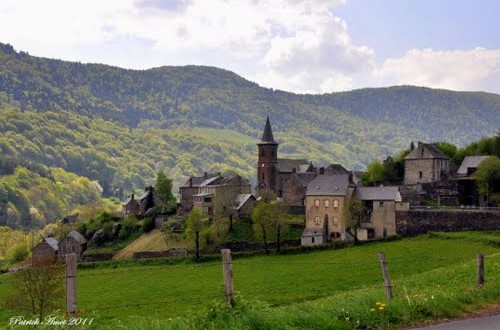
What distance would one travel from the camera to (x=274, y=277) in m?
56.4

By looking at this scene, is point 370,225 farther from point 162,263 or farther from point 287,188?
point 162,263

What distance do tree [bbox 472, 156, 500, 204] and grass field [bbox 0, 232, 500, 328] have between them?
15.3m

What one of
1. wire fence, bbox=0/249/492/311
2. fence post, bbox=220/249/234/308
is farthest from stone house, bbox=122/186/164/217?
fence post, bbox=220/249/234/308

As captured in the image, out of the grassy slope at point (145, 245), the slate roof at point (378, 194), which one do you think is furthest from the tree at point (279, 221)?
the grassy slope at point (145, 245)

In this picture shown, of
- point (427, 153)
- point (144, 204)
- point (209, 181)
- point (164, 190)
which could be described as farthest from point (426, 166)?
point (144, 204)

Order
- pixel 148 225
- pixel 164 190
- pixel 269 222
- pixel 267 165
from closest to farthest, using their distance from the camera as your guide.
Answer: pixel 269 222
pixel 148 225
pixel 267 165
pixel 164 190

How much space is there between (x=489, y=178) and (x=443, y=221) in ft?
42.0

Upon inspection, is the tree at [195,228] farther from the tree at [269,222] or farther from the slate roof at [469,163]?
the slate roof at [469,163]

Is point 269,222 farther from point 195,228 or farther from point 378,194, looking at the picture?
point 378,194

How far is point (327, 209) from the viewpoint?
260 ft

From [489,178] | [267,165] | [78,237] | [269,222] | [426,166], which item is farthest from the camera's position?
[267,165]

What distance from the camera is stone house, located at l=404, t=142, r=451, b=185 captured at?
90088mm

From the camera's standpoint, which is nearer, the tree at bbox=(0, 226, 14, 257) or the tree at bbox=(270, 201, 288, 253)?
the tree at bbox=(270, 201, 288, 253)

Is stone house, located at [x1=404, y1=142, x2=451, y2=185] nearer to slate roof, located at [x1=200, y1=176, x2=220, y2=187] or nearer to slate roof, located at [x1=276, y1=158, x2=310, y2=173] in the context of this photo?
slate roof, located at [x1=276, y1=158, x2=310, y2=173]
